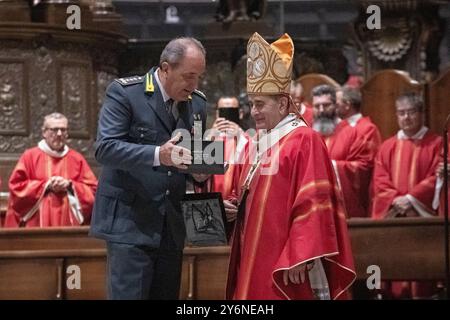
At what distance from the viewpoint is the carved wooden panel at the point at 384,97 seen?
1078cm

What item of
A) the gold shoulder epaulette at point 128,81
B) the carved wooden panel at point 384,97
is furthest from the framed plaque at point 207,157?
the carved wooden panel at point 384,97

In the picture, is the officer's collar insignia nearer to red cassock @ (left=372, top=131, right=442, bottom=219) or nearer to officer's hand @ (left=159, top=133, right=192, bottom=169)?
officer's hand @ (left=159, top=133, right=192, bottom=169)

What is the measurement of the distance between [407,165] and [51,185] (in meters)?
2.76

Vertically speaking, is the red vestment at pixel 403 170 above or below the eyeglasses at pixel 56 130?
below

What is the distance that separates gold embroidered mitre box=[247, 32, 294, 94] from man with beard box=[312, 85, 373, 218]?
4.17 m

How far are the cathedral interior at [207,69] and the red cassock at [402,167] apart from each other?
77 centimetres

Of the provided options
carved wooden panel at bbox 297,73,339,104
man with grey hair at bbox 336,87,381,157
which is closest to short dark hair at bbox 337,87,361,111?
man with grey hair at bbox 336,87,381,157

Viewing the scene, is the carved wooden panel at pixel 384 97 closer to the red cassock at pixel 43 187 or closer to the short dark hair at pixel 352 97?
the short dark hair at pixel 352 97

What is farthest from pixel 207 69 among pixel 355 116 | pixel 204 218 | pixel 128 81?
pixel 204 218

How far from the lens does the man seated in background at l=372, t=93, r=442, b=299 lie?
9414mm

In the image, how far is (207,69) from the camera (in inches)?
440

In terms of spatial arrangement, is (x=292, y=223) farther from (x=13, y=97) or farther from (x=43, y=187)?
(x=13, y=97)
